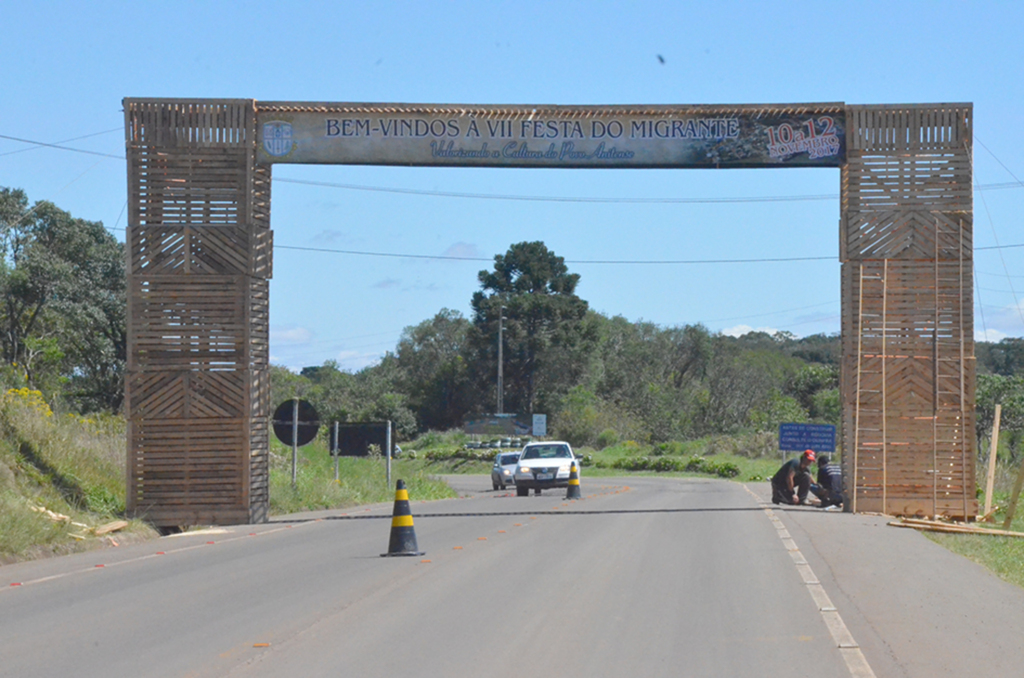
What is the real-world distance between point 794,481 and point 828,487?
1083mm

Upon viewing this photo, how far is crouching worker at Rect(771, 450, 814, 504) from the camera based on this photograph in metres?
20.7

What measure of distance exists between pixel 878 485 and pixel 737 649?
1364 cm

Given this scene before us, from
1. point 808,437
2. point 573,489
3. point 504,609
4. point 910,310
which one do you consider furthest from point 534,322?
point 504,609

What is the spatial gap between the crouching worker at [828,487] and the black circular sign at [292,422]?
10699 mm

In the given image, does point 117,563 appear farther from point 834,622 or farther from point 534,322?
point 534,322

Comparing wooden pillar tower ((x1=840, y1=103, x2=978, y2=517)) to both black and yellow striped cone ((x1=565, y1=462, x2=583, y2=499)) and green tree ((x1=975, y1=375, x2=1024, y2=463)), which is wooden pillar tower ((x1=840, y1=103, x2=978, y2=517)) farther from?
green tree ((x1=975, y1=375, x2=1024, y2=463))

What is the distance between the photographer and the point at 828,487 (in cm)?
2219

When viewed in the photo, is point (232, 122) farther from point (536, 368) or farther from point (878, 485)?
point (536, 368)

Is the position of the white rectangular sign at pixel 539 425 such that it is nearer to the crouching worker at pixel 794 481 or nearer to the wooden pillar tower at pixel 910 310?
the crouching worker at pixel 794 481

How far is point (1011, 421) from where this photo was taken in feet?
161

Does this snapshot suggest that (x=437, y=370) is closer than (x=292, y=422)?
No

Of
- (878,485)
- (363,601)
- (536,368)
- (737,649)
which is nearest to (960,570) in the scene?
(737,649)

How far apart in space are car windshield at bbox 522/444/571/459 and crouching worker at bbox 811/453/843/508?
496 inches

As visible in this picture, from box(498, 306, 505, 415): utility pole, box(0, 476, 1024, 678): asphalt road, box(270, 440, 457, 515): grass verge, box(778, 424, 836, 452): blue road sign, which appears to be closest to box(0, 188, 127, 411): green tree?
box(270, 440, 457, 515): grass verge
